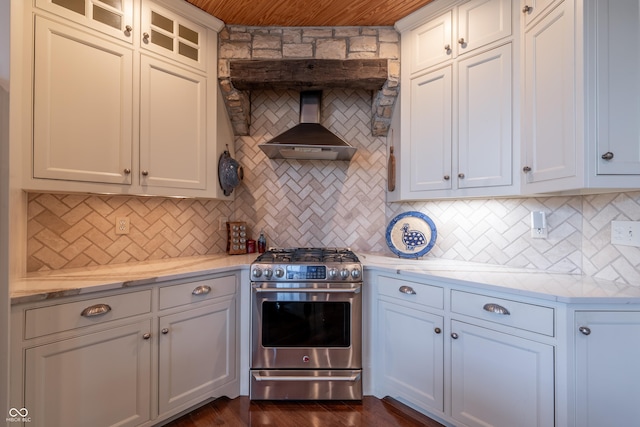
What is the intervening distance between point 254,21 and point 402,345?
8.24 feet

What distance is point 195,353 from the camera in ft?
5.81

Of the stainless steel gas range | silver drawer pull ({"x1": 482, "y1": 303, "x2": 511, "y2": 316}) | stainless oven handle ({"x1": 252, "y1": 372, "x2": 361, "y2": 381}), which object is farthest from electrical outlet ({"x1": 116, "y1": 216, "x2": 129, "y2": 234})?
silver drawer pull ({"x1": 482, "y1": 303, "x2": 511, "y2": 316})

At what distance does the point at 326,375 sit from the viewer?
195cm

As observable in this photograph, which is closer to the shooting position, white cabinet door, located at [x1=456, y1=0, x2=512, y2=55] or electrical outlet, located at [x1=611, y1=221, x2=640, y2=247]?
electrical outlet, located at [x1=611, y1=221, x2=640, y2=247]

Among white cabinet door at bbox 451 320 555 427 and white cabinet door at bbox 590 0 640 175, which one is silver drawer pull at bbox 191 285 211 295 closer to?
white cabinet door at bbox 451 320 555 427

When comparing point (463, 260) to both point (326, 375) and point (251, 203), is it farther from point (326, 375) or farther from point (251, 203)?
point (251, 203)

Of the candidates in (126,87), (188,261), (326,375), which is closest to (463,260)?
(326,375)

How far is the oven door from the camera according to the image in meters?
1.94

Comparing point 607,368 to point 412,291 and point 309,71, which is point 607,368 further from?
point 309,71

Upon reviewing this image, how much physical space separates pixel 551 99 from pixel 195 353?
2404mm

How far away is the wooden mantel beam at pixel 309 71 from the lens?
2.21 m

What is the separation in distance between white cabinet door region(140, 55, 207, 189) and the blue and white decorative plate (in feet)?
4.92

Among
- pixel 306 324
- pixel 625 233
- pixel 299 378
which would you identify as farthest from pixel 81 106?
pixel 625 233

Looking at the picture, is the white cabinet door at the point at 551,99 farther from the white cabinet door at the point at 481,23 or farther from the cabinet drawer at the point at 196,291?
the cabinet drawer at the point at 196,291
